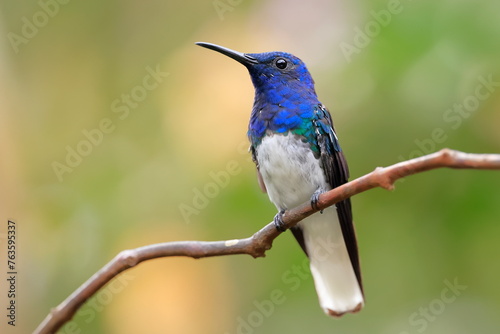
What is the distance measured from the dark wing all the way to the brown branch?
1037mm

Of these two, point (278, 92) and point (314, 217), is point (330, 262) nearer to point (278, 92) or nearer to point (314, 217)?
point (314, 217)

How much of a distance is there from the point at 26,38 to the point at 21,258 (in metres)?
1.74

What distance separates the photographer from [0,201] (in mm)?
4254

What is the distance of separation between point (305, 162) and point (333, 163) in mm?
159

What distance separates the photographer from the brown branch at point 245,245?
1576 mm

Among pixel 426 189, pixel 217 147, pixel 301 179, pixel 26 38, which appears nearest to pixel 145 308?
pixel 217 147

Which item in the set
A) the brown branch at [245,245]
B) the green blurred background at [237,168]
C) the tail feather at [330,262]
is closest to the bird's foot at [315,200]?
the brown branch at [245,245]

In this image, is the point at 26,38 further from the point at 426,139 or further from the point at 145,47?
the point at 426,139

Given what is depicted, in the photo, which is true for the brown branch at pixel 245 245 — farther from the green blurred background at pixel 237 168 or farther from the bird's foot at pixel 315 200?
the green blurred background at pixel 237 168

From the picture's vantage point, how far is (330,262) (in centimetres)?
364

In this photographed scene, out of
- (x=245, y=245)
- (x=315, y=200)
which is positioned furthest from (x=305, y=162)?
(x=245, y=245)

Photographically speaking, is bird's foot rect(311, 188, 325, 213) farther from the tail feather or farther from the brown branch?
the tail feather

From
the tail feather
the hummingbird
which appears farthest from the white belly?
the tail feather

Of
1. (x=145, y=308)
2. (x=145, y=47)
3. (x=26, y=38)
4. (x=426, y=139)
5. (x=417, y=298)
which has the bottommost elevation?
(x=417, y=298)
